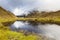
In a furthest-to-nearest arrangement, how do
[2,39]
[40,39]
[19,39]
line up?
[40,39], [19,39], [2,39]

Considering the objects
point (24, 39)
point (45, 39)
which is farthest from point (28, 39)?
point (45, 39)

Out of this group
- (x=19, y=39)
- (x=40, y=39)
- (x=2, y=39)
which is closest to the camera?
(x=2, y=39)

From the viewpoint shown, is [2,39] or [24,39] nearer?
[2,39]

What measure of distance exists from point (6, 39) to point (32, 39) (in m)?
4.82

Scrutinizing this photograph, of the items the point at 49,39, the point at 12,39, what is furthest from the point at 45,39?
the point at 12,39

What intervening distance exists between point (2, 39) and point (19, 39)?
120 inches

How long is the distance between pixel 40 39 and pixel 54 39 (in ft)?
7.61

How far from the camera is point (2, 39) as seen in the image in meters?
25.2

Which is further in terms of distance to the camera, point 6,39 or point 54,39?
point 54,39

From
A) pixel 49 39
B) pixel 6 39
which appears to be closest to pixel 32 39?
pixel 49 39

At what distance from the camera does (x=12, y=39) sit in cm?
2594

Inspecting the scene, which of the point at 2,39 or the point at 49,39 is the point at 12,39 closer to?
the point at 2,39

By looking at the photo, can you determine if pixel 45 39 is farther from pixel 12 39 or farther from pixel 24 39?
pixel 12 39

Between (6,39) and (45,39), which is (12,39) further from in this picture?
(45,39)
